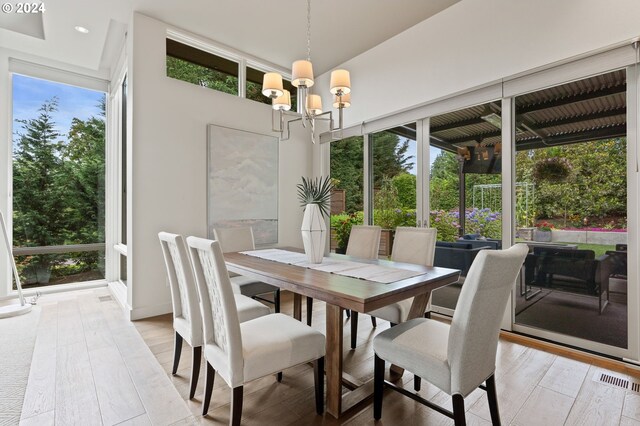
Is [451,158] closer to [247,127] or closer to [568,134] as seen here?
[568,134]

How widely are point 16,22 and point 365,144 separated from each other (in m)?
4.32

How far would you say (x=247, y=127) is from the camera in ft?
14.0

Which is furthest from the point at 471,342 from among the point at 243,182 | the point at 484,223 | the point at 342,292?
the point at 243,182

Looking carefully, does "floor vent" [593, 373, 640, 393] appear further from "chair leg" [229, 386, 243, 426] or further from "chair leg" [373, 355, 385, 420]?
"chair leg" [229, 386, 243, 426]

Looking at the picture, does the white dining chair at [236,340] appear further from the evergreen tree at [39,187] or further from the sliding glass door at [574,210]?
the evergreen tree at [39,187]

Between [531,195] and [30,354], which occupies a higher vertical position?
[531,195]

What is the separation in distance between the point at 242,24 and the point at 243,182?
189 centimetres

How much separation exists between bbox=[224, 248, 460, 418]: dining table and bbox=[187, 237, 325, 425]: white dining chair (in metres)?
0.10

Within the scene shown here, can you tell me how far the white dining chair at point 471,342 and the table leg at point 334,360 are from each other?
0.32m

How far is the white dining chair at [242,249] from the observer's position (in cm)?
298

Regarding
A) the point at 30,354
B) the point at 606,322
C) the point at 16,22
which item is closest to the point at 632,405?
the point at 606,322

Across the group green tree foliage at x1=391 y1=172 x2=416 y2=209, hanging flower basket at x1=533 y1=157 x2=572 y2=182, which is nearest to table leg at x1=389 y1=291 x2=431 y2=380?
hanging flower basket at x1=533 y1=157 x2=572 y2=182

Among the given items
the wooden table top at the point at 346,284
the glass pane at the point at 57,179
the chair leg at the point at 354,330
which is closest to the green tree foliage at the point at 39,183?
the glass pane at the point at 57,179

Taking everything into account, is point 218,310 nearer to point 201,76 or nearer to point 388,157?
point 388,157
